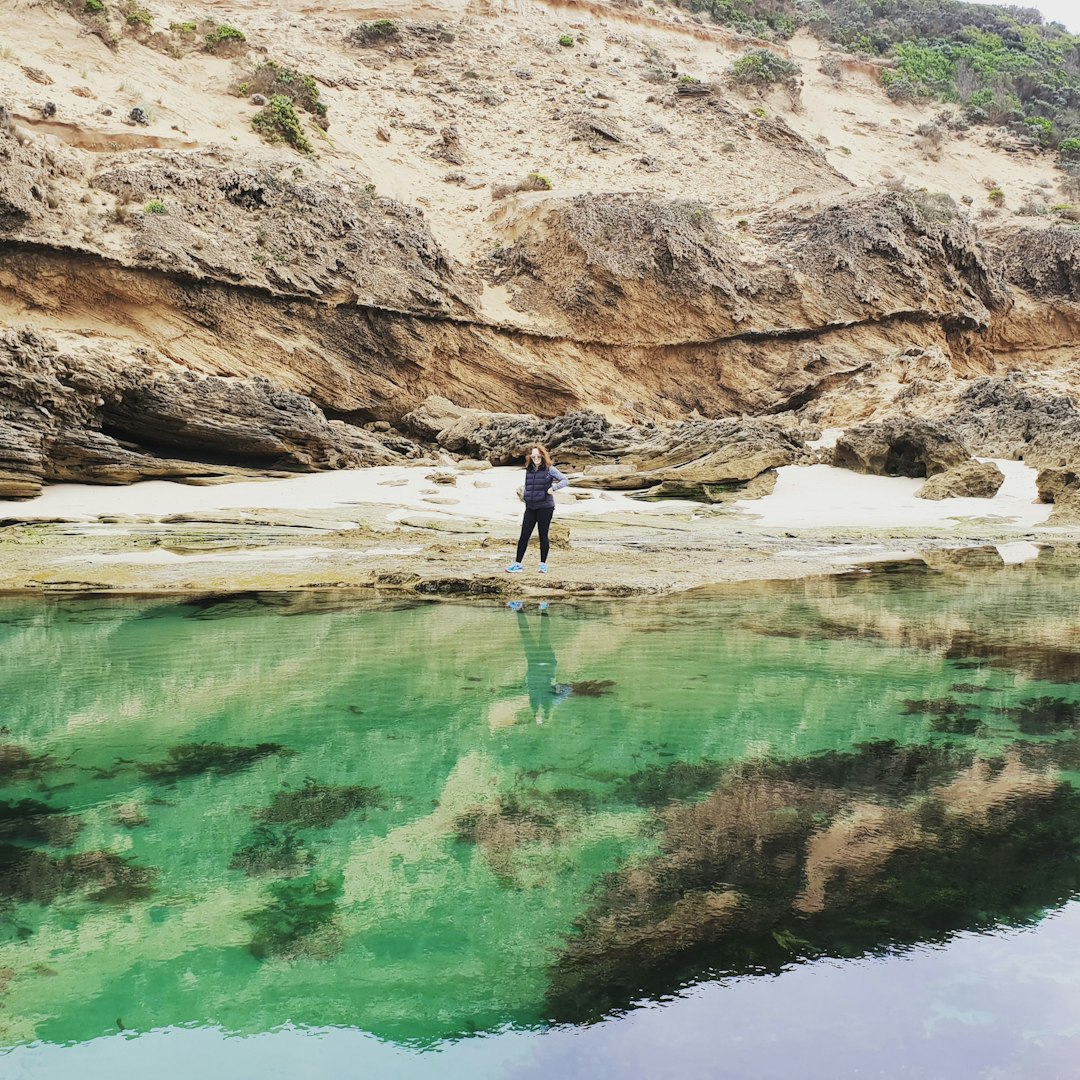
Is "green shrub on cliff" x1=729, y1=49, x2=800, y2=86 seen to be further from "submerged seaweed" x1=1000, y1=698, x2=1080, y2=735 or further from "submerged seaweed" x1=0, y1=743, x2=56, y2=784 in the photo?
"submerged seaweed" x1=0, y1=743, x2=56, y2=784

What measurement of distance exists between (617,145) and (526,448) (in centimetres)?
2164

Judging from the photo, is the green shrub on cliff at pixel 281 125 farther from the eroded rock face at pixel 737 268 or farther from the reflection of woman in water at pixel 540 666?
the reflection of woman in water at pixel 540 666

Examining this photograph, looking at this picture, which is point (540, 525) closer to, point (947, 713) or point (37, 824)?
point (947, 713)

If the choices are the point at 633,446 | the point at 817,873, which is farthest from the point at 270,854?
the point at 633,446

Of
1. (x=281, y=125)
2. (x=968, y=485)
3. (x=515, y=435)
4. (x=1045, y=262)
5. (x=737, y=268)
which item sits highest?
(x=1045, y=262)

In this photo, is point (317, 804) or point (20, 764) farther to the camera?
point (20, 764)

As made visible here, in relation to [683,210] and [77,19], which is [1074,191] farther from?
[77,19]

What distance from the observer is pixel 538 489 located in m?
9.80

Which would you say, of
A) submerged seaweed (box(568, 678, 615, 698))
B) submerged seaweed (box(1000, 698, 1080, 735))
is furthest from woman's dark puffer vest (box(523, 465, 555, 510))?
submerged seaweed (box(1000, 698, 1080, 735))

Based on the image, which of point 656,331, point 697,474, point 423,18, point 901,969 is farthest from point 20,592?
point 423,18

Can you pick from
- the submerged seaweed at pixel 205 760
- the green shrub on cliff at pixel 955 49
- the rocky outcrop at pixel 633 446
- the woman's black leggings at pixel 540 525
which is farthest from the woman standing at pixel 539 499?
the green shrub on cliff at pixel 955 49

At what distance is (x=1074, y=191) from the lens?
43.5 metres

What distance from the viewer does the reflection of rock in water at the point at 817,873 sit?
255cm

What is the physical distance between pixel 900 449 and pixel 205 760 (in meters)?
16.1
